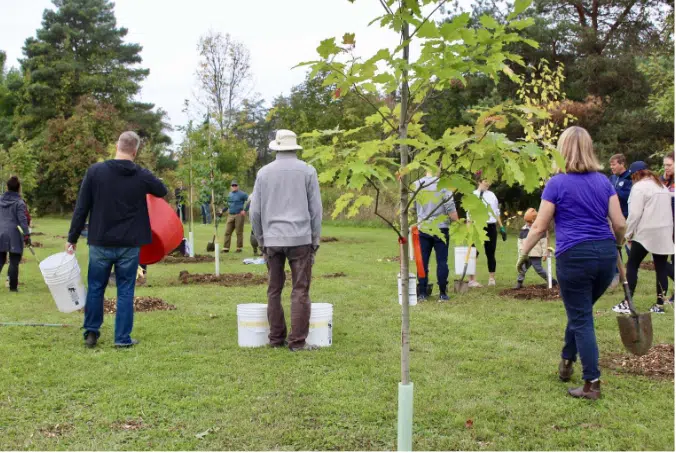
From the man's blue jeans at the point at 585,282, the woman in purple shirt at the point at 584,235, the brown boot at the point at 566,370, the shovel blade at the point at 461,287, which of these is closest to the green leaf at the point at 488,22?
the woman in purple shirt at the point at 584,235

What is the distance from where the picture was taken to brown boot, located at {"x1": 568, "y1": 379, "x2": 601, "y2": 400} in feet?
16.5

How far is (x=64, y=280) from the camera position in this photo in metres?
7.68

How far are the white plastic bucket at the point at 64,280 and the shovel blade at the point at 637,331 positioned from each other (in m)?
5.59

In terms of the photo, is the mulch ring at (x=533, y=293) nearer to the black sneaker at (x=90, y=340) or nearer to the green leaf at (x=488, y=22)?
the black sneaker at (x=90, y=340)


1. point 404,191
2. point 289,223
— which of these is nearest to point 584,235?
point 404,191

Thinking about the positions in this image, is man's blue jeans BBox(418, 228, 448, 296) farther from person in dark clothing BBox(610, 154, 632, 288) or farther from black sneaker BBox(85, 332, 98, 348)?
black sneaker BBox(85, 332, 98, 348)

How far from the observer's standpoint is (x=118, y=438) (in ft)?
14.1

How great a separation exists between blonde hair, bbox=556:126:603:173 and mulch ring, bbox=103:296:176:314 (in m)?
5.98

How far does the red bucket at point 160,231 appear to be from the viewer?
7.36 metres

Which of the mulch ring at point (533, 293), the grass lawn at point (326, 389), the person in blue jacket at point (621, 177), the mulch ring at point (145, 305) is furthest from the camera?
the mulch ring at point (533, 293)

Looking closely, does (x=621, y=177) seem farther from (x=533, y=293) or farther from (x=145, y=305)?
(x=145, y=305)

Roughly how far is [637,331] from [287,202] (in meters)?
3.32

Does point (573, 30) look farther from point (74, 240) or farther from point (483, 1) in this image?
point (74, 240)

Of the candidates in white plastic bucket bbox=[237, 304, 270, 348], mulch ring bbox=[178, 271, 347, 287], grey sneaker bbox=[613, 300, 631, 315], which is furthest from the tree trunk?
mulch ring bbox=[178, 271, 347, 287]
